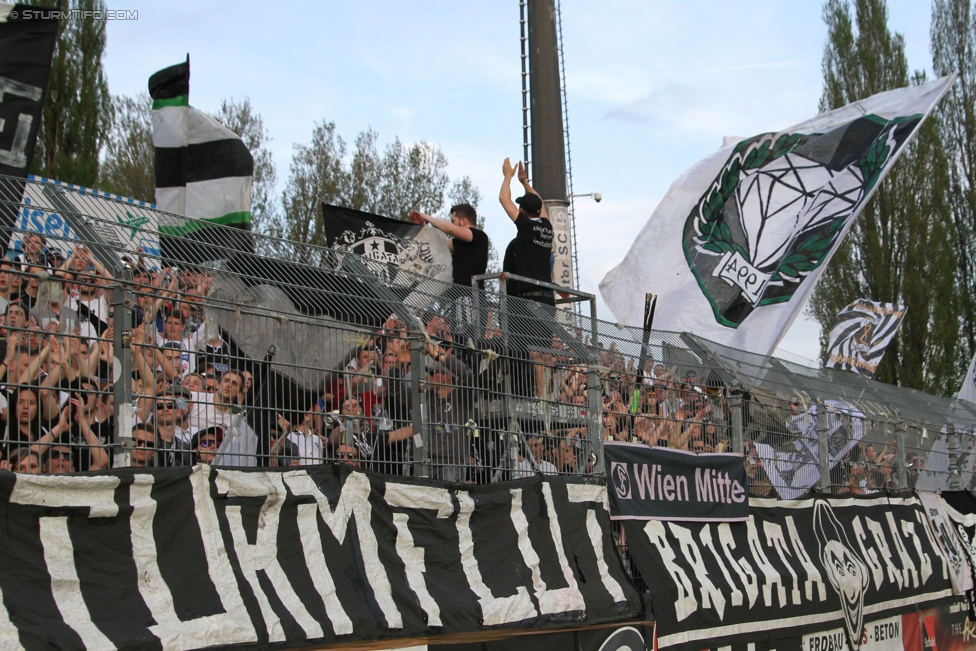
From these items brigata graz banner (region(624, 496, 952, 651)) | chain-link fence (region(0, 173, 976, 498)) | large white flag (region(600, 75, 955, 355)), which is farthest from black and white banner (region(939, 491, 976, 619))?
chain-link fence (region(0, 173, 976, 498))

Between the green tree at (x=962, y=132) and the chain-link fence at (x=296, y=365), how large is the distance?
25440mm

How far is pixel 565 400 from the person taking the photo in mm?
8383

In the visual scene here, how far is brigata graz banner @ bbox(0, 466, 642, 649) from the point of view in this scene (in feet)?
16.3

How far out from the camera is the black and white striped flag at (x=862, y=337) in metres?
19.1

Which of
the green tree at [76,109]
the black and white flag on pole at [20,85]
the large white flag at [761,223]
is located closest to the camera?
the black and white flag on pole at [20,85]

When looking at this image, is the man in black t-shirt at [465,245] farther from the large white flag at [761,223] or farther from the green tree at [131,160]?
the green tree at [131,160]

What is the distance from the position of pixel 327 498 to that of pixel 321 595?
1.73 ft

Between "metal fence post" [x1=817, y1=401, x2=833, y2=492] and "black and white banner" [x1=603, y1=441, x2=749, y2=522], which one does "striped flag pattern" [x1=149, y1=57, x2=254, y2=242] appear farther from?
"metal fence post" [x1=817, y1=401, x2=833, y2=492]

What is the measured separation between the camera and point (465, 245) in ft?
31.9

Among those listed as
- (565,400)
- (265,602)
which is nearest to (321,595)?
(265,602)

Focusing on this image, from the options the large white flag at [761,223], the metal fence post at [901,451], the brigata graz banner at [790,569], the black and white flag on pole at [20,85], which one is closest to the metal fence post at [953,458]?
the brigata graz banner at [790,569]

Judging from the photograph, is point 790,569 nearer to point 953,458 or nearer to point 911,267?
point 953,458

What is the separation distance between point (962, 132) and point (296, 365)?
32705 millimetres

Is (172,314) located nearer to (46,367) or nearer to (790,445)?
(46,367)
